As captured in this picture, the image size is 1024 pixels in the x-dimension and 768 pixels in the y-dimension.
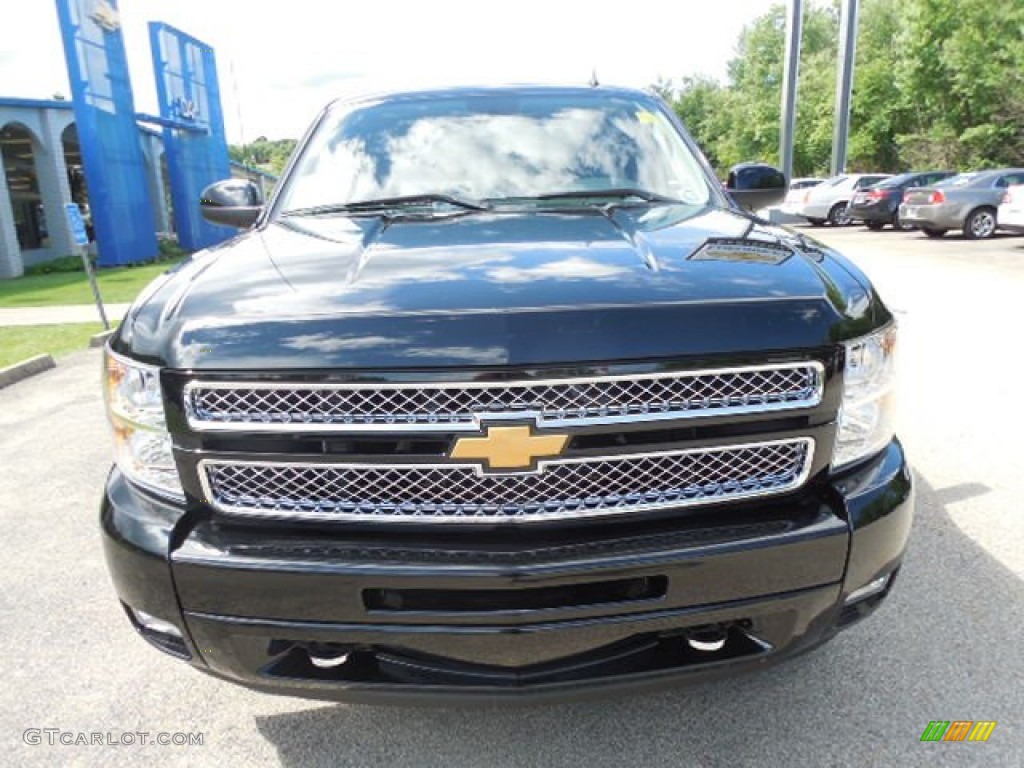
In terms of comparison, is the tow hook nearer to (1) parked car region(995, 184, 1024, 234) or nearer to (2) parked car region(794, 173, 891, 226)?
(1) parked car region(995, 184, 1024, 234)

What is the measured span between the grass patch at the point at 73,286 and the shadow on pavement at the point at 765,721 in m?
12.3

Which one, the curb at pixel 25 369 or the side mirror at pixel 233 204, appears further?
the curb at pixel 25 369

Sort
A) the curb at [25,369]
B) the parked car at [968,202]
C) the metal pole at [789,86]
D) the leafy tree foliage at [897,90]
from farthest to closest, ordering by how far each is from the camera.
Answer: the leafy tree foliage at [897,90] < the metal pole at [789,86] < the parked car at [968,202] < the curb at [25,369]

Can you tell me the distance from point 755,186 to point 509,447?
2423mm

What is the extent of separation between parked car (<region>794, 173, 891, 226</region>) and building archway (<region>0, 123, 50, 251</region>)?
24.8 meters

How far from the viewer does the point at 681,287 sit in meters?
1.85

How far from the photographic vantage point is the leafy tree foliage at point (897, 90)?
3209cm

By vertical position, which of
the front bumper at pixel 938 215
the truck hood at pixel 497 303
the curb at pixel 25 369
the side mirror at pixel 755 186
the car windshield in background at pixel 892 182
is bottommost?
the curb at pixel 25 369

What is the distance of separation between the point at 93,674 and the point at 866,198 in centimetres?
2281

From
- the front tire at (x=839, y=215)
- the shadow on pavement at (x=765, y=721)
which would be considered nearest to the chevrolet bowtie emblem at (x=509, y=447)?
the shadow on pavement at (x=765, y=721)

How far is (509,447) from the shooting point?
1717mm

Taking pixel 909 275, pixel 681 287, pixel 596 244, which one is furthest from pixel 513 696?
pixel 909 275

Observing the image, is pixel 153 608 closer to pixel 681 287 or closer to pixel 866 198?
pixel 681 287

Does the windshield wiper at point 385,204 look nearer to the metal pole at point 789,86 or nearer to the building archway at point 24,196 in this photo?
the building archway at point 24,196
